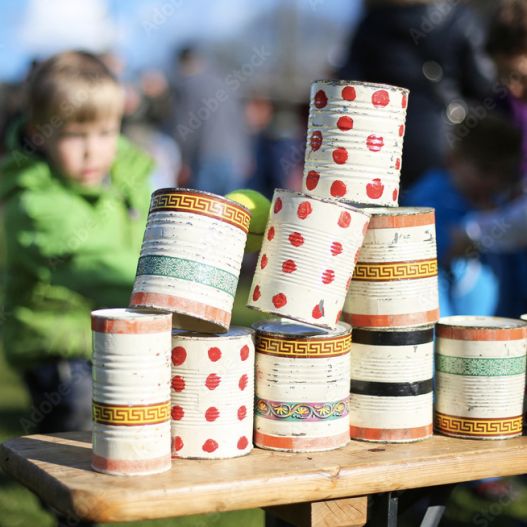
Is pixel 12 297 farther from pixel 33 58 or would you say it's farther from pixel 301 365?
pixel 301 365

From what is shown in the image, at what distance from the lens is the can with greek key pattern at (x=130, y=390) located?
1854 mm

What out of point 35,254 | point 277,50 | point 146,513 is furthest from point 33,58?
point 277,50

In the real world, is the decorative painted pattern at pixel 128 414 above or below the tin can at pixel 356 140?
below

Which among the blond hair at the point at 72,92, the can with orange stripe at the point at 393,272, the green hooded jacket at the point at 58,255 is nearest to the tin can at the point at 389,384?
the can with orange stripe at the point at 393,272

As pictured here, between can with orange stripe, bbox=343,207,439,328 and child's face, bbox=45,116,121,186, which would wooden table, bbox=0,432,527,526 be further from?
child's face, bbox=45,116,121,186

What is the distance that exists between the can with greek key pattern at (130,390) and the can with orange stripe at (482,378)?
29.1 inches

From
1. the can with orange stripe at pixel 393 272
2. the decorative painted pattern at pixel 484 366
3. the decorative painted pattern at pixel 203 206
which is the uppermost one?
the decorative painted pattern at pixel 203 206

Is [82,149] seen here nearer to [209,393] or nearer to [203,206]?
[203,206]

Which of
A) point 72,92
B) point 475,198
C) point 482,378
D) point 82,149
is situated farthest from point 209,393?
point 475,198

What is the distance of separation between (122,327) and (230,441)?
0.39 metres

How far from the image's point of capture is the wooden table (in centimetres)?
178

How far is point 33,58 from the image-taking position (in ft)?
13.6

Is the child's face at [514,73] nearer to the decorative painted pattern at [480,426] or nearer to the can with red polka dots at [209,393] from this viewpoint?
the decorative painted pattern at [480,426]

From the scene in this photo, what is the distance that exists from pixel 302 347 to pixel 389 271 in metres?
0.29
